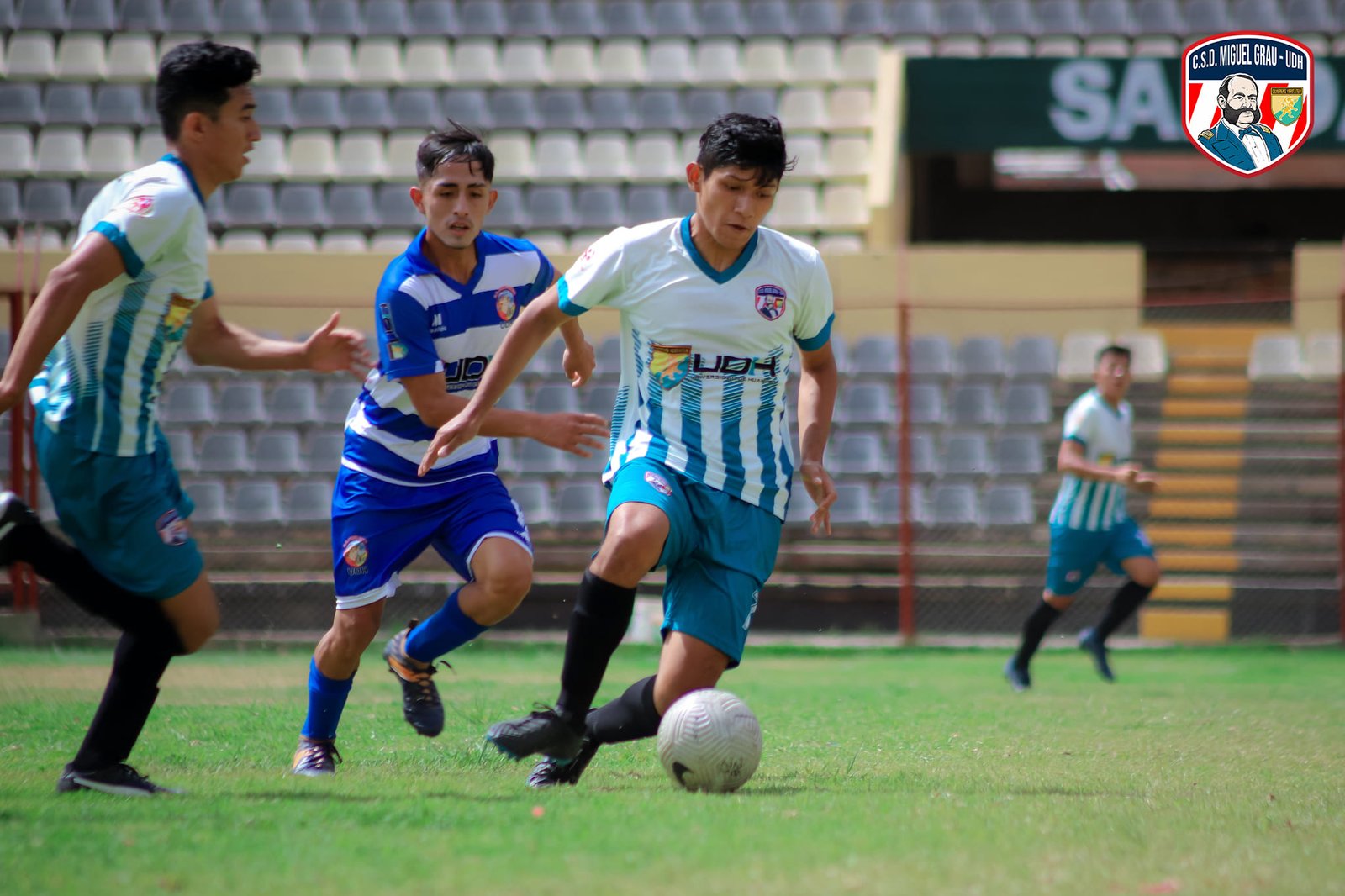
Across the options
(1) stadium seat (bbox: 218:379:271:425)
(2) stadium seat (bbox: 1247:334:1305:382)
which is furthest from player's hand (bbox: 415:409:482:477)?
(2) stadium seat (bbox: 1247:334:1305:382)

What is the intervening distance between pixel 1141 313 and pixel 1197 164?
7.06 m

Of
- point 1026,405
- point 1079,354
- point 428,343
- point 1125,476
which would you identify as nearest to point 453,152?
point 428,343

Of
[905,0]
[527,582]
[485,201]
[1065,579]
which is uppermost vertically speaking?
[905,0]

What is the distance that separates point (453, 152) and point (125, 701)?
2216mm

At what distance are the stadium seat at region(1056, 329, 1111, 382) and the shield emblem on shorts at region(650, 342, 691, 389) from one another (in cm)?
1128

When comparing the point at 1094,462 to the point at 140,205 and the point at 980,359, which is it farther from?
the point at 140,205

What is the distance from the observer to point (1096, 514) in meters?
9.52

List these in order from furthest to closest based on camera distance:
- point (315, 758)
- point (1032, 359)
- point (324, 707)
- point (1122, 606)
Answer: point (1032, 359) → point (1122, 606) → point (324, 707) → point (315, 758)

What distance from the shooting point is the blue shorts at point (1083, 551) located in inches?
373

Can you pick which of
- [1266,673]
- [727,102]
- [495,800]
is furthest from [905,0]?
[495,800]

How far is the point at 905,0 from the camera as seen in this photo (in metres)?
19.3

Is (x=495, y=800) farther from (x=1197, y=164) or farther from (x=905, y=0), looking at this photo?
(x=1197, y=164)

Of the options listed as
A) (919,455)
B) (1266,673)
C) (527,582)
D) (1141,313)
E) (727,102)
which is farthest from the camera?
(727,102)

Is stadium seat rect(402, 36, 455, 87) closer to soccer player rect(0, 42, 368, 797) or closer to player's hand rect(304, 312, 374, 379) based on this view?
player's hand rect(304, 312, 374, 379)
